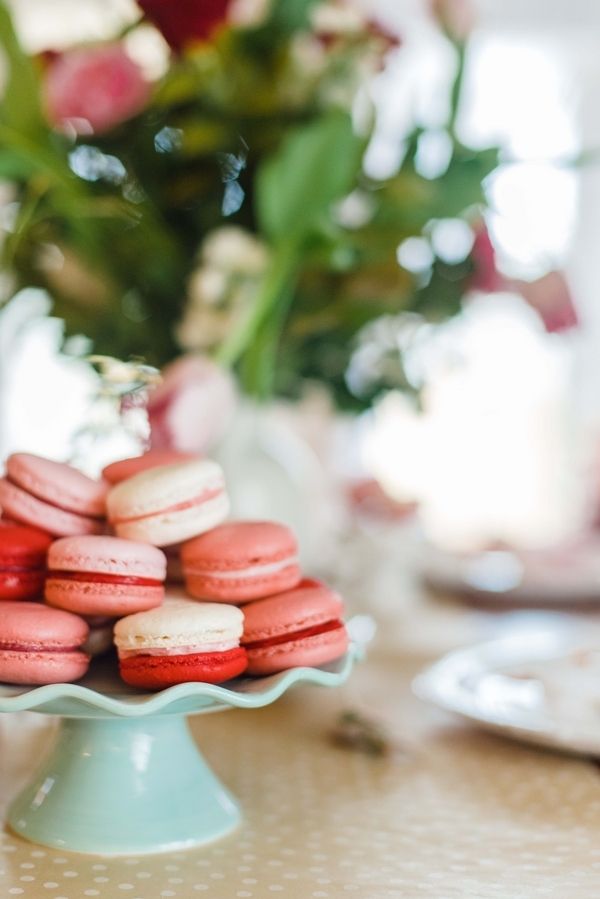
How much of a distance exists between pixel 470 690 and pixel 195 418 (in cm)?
30

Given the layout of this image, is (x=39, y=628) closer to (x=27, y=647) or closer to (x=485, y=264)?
(x=27, y=647)

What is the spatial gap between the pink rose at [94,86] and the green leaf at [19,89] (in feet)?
0.07

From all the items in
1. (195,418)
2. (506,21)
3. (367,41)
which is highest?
(506,21)

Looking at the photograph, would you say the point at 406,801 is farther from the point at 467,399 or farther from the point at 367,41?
the point at 467,399

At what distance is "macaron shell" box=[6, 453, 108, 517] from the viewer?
0.58 metres

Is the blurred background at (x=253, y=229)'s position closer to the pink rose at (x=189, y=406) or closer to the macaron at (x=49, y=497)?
the pink rose at (x=189, y=406)

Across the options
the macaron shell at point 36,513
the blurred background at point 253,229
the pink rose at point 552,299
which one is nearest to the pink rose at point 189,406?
the blurred background at point 253,229

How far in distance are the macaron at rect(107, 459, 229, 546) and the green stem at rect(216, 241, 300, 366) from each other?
398 mm

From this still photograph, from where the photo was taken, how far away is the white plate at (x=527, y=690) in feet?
2.40

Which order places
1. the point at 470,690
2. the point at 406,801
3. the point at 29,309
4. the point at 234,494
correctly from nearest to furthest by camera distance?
the point at 406,801, the point at 470,690, the point at 234,494, the point at 29,309

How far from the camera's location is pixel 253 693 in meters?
0.52

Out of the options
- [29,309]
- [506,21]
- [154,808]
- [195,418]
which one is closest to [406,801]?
[154,808]

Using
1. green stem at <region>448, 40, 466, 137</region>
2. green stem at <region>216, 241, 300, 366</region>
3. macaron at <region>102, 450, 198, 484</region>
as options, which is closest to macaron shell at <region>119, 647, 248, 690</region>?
macaron at <region>102, 450, 198, 484</region>

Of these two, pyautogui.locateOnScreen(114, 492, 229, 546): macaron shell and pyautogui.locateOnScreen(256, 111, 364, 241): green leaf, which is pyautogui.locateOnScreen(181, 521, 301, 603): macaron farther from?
pyautogui.locateOnScreen(256, 111, 364, 241): green leaf
